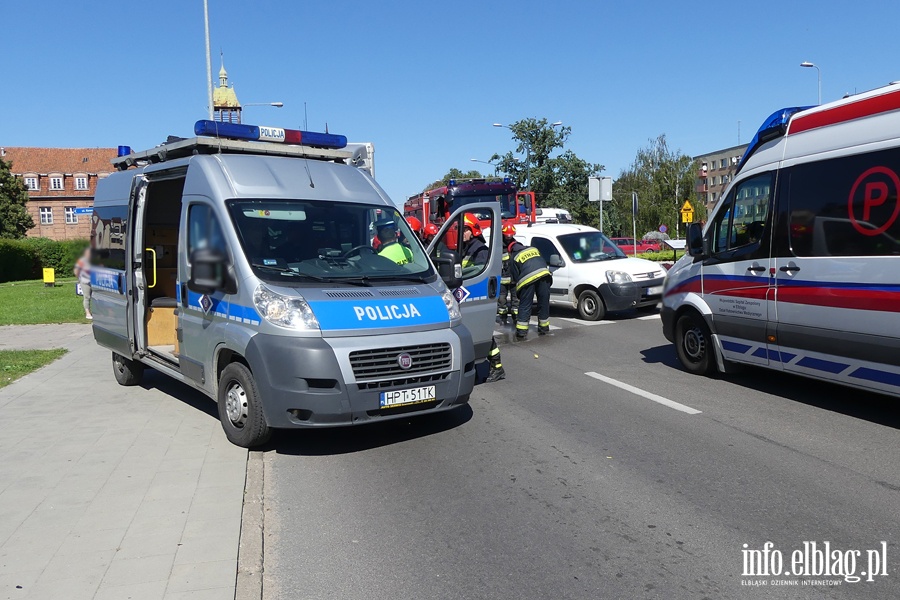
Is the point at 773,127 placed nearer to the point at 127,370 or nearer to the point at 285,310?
the point at 285,310

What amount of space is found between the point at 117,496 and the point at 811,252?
6014 millimetres

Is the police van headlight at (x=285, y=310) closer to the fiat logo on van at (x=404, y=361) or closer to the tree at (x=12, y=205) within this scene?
the fiat logo on van at (x=404, y=361)

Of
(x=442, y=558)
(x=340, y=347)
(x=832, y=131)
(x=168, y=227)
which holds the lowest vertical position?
(x=442, y=558)

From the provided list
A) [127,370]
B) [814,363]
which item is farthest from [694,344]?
[127,370]

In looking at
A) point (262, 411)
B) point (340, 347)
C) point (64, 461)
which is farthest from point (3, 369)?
point (340, 347)

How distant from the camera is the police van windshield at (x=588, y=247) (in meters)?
15.2

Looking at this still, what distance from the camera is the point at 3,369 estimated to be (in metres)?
10.8

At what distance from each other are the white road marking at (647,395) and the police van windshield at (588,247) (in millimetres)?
6039

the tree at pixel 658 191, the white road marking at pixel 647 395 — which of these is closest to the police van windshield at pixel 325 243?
the white road marking at pixel 647 395

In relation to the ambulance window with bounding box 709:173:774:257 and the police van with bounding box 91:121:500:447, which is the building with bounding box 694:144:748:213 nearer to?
the ambulance window with bounding box 709:173:774:257

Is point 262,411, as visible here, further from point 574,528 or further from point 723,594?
point 723,594

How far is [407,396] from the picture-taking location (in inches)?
238

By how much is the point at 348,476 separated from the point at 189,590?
1.94m

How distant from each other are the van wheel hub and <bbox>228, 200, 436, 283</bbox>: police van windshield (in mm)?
1000
